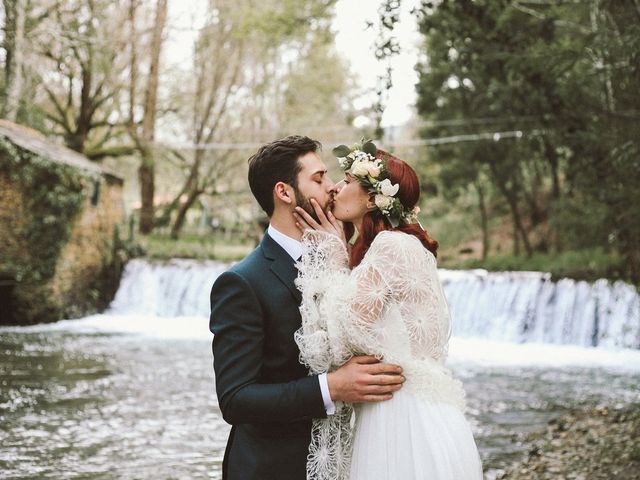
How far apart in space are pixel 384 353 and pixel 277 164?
764mm

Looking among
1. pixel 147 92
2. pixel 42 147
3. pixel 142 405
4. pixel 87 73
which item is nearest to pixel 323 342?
pixel 142 405

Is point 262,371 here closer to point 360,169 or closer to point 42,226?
point 360,169

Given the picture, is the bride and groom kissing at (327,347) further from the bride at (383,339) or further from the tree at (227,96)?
the tree at (227,96)

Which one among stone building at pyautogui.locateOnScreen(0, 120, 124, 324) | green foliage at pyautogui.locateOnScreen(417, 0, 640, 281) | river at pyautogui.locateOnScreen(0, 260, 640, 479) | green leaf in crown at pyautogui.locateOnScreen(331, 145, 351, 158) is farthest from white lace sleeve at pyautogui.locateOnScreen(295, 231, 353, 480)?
stone building at pyautogui.locateOnScreen(0, 120, 124, 324)

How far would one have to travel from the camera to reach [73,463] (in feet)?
22.2

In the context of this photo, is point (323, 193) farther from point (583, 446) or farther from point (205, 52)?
point (205, 52)

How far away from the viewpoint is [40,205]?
1678cm

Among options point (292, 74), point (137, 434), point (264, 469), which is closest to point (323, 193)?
point (264, 469)

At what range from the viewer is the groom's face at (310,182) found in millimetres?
2691

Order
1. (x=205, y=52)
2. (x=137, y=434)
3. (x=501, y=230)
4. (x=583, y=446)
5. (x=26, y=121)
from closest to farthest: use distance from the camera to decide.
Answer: (x=583, y=446) < (x=137, y=434) < (x=26, y=121) < (x=205, y=52) < (x=501, y=230)

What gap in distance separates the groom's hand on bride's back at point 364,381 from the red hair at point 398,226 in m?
0.40

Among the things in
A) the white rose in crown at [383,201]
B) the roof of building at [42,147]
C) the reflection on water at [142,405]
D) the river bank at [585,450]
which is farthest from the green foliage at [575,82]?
the roof of building at [42,147]

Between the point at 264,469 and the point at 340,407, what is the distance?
13.0 inches

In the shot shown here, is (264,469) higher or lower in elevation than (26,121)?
lower
